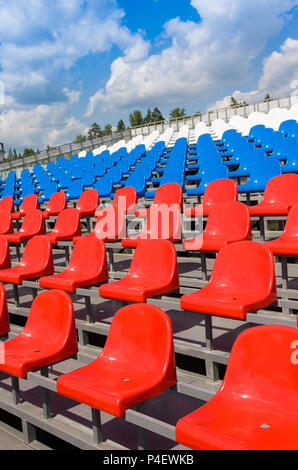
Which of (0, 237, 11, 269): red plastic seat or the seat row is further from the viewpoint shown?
(0, 237, 11, 269): red plastic seat

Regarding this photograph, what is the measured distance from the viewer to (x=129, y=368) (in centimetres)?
209

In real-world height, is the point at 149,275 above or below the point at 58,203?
below

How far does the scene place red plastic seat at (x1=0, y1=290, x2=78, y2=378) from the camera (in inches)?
91.1

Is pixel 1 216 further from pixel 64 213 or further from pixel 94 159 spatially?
pixel 94 159

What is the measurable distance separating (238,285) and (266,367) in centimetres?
88

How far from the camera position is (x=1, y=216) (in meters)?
5.66

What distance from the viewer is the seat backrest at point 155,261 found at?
115 inches

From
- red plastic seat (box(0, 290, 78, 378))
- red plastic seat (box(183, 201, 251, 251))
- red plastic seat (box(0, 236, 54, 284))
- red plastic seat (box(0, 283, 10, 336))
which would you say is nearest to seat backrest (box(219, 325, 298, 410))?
red plastic seat (box(0, 290, 78, 378))

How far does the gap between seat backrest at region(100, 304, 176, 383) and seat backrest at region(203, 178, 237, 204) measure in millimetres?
2459

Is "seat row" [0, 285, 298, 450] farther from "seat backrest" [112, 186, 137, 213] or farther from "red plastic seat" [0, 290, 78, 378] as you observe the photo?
"seat backrest" [112, 186, 137, 213]

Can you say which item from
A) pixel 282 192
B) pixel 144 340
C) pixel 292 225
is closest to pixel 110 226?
pixel 282 192

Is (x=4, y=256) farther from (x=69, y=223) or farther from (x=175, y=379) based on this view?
(x=175, y=379)

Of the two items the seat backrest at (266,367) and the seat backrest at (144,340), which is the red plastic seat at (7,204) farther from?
the seat backrest at (266,367)
